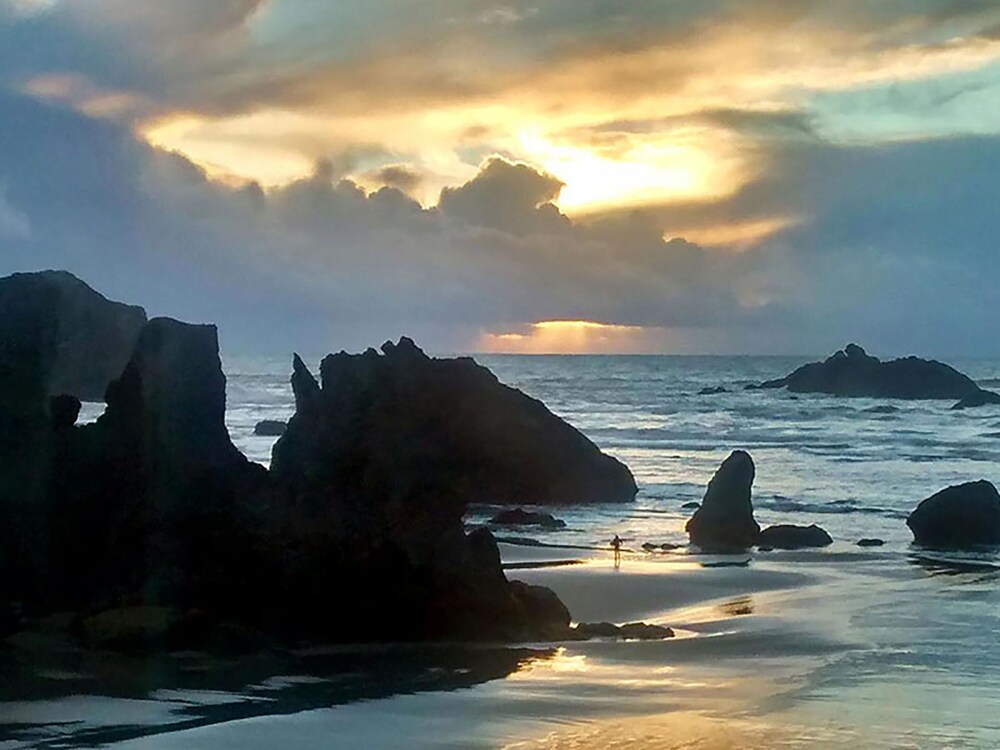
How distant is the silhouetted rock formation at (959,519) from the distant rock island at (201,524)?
50.6 feet

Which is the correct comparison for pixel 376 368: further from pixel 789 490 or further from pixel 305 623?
pixel 789 490

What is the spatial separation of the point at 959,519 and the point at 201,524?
2057 cm

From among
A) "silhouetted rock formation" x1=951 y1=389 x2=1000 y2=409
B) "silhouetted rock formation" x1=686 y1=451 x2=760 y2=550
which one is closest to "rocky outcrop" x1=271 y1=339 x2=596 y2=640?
"silhouetted rock formation" x1=686 y1=451 x2=760 y2=550

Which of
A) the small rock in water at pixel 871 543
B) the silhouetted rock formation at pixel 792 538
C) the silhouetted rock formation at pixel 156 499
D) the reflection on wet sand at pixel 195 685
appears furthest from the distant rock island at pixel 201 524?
the small rock in water at pixel 871 543

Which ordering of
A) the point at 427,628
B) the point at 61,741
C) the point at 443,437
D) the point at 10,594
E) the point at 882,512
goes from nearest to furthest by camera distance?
1. the point at 61,741
2. the point at 10,594
3. the point at 427,628
4. the point at 882,512
5. the point at 443,437

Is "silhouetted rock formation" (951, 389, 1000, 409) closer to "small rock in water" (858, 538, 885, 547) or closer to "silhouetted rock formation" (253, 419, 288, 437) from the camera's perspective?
"silhouetted rock formation" (253, 419, 288, 437)

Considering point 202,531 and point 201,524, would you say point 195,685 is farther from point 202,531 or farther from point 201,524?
point 201,524

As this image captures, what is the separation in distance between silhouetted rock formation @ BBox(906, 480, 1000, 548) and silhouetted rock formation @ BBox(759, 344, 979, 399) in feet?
296

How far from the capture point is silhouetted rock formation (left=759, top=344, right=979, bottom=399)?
404 ft

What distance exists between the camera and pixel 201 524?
1836 centimetres

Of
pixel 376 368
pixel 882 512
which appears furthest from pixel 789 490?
pixel 376 368

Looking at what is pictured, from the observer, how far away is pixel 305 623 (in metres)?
18.4

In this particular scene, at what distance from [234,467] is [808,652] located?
845 cm

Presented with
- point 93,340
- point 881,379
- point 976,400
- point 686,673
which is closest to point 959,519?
point 686,673
